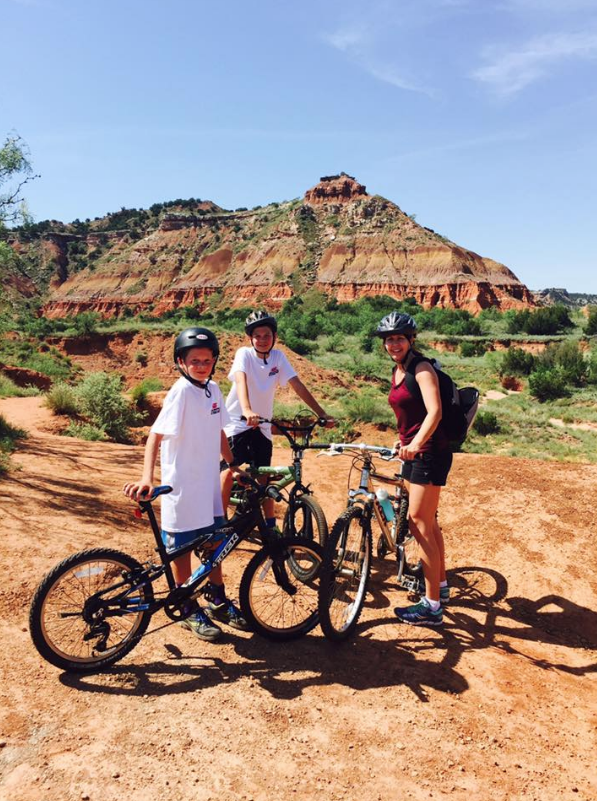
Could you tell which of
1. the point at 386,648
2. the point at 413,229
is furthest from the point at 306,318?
the point at 386,648

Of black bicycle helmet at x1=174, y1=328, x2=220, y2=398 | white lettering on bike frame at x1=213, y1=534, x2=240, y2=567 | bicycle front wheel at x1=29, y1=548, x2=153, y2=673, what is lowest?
bicycle front wheel at x1=29, y1=548, x2=153, y2=673

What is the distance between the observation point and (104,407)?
516 inches

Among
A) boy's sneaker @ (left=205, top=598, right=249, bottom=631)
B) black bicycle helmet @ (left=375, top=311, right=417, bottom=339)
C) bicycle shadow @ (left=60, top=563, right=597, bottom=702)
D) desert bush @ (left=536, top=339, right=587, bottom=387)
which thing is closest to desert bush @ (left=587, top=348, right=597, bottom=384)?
desert bush @ (left=536, top=339, right=587, bottom=387)

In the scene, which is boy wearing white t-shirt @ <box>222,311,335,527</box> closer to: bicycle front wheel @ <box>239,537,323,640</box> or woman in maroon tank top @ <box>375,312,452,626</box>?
bicycle front wheel @ <box>239,537,323,640</box>

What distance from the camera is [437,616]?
4105 mm

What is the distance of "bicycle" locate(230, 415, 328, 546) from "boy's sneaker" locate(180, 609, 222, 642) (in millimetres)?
1030

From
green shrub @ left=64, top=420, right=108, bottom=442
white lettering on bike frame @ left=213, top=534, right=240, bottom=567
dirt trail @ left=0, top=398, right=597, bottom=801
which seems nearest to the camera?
dirt trail @ left=0, top=398, right=597, bottom=801

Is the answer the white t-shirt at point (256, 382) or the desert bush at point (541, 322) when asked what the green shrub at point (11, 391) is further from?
the desert bush at point (541, 322)

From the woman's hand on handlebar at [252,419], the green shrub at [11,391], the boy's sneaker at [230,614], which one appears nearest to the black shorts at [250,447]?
the woman's hand on handlebar at [252,419]

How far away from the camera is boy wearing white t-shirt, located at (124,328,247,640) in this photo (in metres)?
3.28

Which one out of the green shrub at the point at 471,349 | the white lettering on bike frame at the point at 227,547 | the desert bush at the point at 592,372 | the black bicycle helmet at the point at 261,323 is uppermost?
the green shrub at the point at 471,349

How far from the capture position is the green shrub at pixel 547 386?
2562 centimetres

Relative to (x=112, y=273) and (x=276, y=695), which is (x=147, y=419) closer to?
(x=276, y=695)

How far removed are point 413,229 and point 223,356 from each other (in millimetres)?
64325
